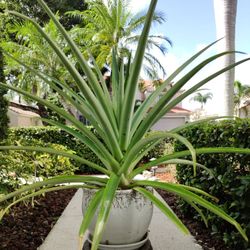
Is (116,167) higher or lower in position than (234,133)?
lower

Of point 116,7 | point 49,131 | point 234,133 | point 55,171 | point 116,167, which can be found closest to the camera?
point 116,167

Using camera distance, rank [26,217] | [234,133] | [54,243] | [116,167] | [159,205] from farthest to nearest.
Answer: [26,217] < [54,243] < [234,133] < [116,167] < [159,205]

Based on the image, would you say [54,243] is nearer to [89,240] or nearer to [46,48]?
[89,240]

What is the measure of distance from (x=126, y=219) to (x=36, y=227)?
2.81m

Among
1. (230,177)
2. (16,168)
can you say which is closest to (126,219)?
(230,177)

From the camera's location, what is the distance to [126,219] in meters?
1.91

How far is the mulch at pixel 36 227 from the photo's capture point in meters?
3.64

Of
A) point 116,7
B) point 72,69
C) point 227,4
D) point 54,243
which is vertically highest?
point 116,7

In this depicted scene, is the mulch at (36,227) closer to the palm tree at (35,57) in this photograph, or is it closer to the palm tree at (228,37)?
the palm tree at (228,37)

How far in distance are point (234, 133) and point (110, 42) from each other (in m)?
15.9

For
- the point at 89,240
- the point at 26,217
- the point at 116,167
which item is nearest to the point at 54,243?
the point at 26,217

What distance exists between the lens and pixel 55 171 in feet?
19.8

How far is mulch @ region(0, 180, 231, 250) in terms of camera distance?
3644 mm

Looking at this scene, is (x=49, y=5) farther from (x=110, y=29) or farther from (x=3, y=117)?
(x=3, y=117)
